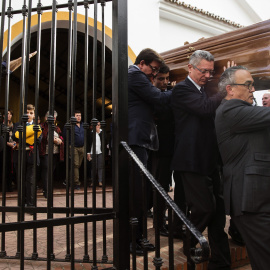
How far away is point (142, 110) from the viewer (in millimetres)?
3326

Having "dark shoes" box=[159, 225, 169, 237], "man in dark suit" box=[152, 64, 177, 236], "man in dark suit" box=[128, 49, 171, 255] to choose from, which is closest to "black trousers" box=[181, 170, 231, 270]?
"man in dark suit" box=[128, 49, 171, 255]

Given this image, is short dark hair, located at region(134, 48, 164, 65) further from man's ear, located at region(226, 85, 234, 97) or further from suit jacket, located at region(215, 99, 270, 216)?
suit jacket, located at region(215, 99, 270, 216)

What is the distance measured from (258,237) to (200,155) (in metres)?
0.88

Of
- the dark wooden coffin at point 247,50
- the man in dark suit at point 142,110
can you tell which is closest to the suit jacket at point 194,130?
the man in dark suit at point 142,110

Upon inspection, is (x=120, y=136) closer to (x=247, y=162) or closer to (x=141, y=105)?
(x=141, y=105)

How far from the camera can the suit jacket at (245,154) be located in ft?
8.26

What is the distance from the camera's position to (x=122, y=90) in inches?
113

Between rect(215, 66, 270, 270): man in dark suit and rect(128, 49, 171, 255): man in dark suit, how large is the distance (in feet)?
2.35

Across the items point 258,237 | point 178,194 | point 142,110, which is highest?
point 142,110

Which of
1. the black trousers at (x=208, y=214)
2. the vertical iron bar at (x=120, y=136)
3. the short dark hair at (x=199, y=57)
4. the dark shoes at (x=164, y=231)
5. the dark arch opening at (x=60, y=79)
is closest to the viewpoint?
the vertical iron bar at (x=120, y=136)

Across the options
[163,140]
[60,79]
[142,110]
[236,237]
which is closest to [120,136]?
[142,110]

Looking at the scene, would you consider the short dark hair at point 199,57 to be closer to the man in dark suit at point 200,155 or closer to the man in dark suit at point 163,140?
the man in dark suit at point 200,155

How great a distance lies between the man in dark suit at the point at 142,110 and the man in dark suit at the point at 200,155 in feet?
0.75

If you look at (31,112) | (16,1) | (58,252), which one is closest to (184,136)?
(58,252)
